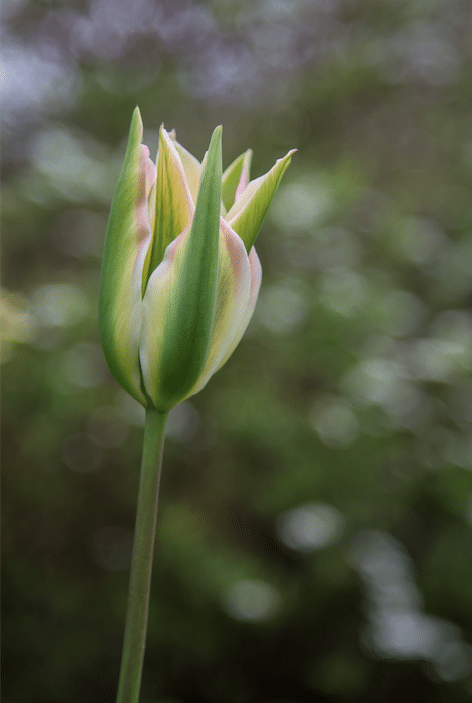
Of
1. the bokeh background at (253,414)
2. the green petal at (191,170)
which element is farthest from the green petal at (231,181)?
the bokeh background at (253,414)

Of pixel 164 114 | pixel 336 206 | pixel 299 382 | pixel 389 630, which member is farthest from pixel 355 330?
pixel 164 114

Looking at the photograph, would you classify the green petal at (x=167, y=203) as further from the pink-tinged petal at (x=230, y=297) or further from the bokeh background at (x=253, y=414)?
the bokeh background at (x=253, y=414)

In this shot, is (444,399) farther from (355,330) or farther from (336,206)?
(336,206)

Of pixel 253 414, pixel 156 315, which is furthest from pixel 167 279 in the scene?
pixel 253 414

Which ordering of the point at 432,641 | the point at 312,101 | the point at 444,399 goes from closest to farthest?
1. the point at 432,641
2. the point at 444,399
3. the point at 312,101

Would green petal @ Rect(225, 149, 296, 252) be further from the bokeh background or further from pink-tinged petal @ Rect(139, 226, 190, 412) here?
the bokeh background

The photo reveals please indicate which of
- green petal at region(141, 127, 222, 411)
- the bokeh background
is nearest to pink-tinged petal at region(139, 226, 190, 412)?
green petal at region(141, 127, 222, 411)

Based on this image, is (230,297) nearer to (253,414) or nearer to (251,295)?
(251,295)
